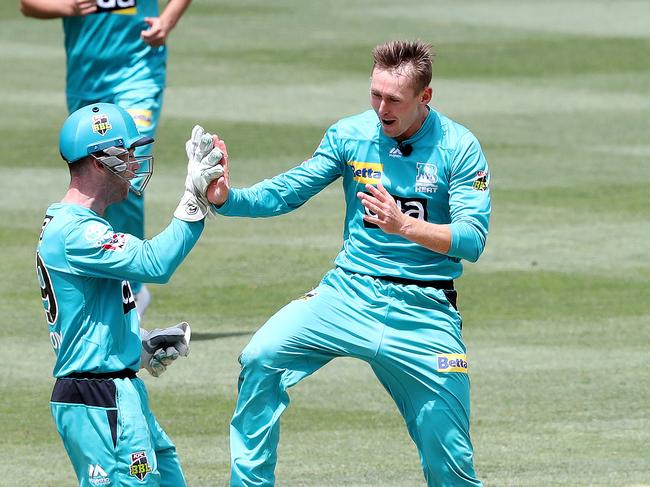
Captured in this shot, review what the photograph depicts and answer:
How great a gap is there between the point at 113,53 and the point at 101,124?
5860 mm

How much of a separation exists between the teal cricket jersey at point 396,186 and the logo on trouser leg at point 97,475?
4.57 feet

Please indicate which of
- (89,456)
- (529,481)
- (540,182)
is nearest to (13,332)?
(529,481)

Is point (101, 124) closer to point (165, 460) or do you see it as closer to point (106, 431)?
point (106, 431)

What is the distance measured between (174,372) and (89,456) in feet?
14.5

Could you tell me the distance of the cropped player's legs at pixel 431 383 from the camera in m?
7.47

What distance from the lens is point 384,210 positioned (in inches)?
281

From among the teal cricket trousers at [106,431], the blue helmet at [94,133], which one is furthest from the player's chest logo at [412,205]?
the teal cricket trousers at [106,431]

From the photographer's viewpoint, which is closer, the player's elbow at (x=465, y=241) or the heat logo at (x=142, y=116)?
the player's elbow at (x=465, y=241)

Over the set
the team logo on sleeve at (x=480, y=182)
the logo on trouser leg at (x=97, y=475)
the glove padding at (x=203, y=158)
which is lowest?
the logo on trouser leg at (x=97, y=475)

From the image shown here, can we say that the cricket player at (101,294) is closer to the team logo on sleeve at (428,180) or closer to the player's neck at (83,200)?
the player's neck at (83,200)

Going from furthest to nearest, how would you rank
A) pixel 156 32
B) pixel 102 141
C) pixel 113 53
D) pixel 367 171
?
pixel 113 53, pixel 156 32, pixel 367 171, pixel 102 141

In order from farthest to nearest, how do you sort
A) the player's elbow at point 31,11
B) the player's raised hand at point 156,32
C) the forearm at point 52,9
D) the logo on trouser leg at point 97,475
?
1. the player's elbow at point 31,11
2. the forearm at point 52,9
3. the player's raised hand at point 156,32
4. the logo on trouser leg at point 97,475

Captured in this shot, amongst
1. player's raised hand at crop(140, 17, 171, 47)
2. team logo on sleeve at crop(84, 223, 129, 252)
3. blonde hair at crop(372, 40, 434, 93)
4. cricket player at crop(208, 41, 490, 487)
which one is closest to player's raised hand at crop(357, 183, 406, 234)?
cricket player at crop(208, 41, 490, 487)

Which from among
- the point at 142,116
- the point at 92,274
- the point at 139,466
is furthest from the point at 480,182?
the point at 142,116
